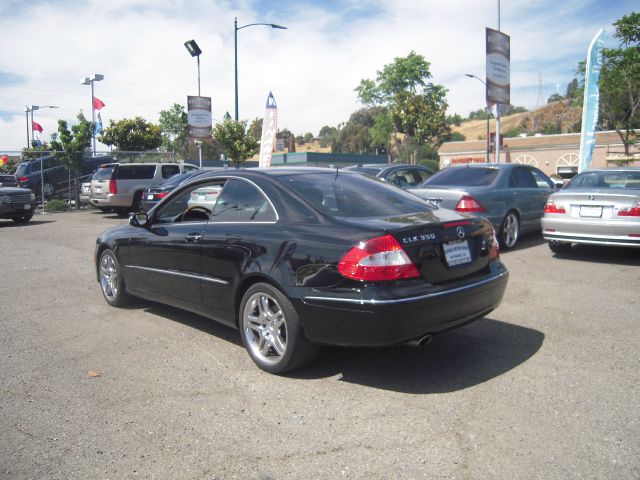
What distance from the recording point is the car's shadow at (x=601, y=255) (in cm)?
877

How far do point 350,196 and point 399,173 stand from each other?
776cm

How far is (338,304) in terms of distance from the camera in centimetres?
378

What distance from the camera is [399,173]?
12.2 metres

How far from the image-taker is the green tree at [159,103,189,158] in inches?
2194

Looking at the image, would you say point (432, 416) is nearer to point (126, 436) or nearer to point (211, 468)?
point (211, 468)

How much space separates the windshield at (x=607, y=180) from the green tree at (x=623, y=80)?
2079 cm

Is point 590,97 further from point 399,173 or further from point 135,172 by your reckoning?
point 135,172

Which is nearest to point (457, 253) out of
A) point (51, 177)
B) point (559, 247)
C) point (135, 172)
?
point (559, 247)

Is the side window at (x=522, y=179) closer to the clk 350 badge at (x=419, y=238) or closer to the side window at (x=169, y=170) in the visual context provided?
the clk 350 badge at (x=419, y=238)

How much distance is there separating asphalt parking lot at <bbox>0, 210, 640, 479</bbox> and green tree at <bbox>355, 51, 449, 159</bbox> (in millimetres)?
59723

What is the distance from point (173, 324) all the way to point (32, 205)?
47.1ft

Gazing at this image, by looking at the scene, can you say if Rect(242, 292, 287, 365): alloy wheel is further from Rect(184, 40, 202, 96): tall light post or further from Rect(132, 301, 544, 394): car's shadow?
Rect(184, 40, 202, 96): tall light post

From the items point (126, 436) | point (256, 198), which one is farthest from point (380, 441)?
point (256, 198)

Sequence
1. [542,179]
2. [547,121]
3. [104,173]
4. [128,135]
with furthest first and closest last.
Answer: [547,121] < [128,135] < [104,173] < [542,179]
